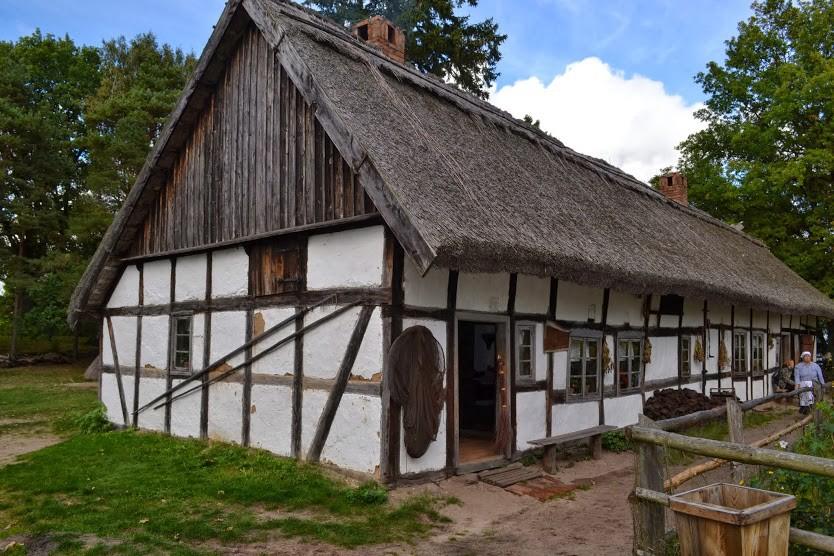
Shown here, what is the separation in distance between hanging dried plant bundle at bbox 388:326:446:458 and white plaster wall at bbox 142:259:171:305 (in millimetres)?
5540

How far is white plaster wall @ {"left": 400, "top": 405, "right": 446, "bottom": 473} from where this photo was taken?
723 cm

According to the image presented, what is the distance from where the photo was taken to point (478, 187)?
820 cm

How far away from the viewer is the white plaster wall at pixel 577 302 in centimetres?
985

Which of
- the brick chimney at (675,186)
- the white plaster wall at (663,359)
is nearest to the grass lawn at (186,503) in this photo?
the white plaster wall at (663,359)

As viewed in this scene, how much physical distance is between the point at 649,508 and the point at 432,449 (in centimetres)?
357

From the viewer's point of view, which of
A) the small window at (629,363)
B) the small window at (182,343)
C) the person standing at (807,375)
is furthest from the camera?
the person standing at (807,375)

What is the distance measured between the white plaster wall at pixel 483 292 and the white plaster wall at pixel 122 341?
682cm

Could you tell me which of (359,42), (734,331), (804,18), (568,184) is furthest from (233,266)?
(804,18)

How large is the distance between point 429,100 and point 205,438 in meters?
6.37

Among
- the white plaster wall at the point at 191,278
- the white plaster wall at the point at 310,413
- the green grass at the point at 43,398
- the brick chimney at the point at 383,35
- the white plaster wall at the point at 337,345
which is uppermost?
the brick chimney at the point at 383,35

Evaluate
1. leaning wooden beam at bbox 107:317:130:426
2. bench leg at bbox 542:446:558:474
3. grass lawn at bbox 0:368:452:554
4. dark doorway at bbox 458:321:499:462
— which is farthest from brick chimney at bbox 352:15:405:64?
grass lawn at bbox 0:368:452:554

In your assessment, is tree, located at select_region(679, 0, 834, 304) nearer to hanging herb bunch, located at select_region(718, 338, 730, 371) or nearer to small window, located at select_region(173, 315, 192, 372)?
hanging herb bunch, located at select_region(718, 338, 730, 371)

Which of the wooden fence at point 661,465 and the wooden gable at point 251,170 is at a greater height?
the wooden gable at point 251,170

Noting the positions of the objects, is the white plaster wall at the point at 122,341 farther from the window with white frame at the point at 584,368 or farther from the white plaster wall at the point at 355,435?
the window with white frame at the point at 584,368
